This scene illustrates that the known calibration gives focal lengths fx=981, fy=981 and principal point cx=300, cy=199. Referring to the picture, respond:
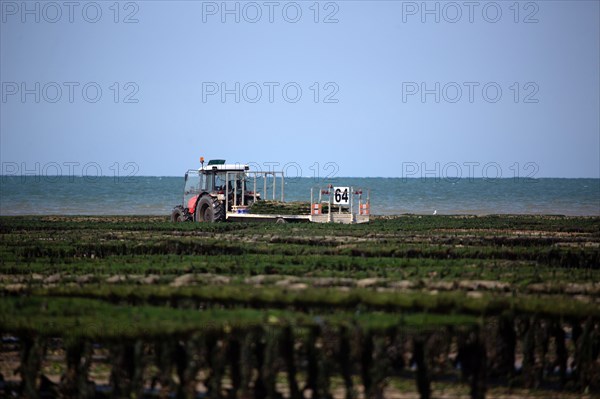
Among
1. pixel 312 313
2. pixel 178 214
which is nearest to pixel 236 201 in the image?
pixel 178 214

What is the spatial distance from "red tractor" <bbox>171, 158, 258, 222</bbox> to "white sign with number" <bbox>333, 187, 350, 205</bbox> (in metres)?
4.02

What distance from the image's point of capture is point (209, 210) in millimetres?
40469

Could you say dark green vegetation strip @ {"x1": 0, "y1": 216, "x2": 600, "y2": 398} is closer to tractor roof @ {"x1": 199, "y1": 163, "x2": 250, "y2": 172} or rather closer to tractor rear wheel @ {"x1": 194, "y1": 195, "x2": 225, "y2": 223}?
tractor rear wheel @ {"x1": 194, "y1": 195, "x2": 225, "y2": 223}

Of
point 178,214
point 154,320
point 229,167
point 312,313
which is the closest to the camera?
point 154,320

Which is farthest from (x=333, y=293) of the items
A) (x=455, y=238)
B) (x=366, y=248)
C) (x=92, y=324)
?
(x=455, y=238)

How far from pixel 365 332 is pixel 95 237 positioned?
767 inches

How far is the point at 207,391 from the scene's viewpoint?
13.3m

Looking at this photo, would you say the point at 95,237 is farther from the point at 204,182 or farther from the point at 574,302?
the point at 574,302

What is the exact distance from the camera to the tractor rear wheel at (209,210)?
3966cm

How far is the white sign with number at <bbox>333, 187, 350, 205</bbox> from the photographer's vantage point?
126ft

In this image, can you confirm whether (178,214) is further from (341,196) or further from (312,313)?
(312,313)

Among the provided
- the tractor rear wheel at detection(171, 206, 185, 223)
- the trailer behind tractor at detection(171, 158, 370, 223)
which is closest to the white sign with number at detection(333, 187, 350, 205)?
the trailer behind tractor at detection(171, 158, 370, 223)

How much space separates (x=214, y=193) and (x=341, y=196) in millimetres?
5726

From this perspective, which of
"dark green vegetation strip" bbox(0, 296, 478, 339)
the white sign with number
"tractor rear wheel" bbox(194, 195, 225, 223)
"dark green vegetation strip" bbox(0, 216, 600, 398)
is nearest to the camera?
"dark green vegetation strip" bbox(0, 216, 600, 398)
